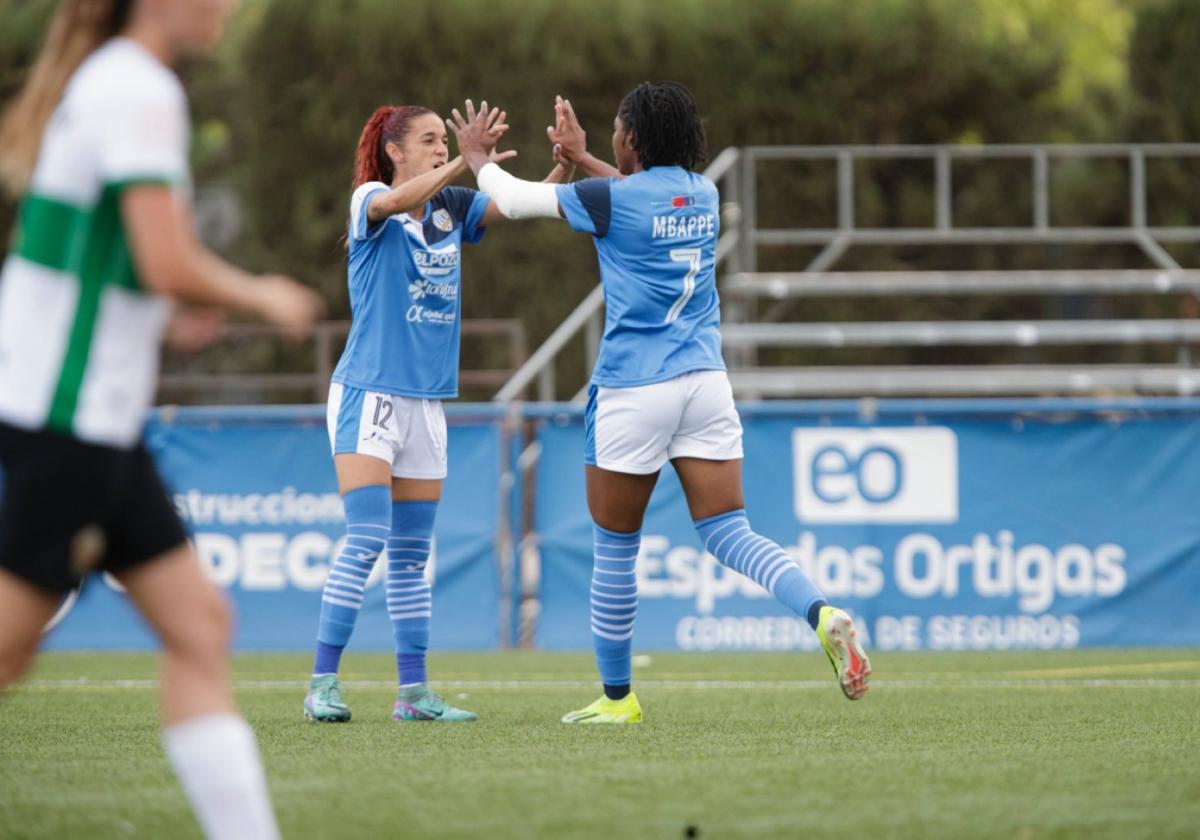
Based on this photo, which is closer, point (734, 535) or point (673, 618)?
point (734, 535)

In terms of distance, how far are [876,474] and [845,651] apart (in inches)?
214

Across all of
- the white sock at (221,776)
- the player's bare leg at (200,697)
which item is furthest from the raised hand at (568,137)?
the white sock at (221,776)

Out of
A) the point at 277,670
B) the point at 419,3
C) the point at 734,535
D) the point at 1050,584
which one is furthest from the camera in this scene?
→ the point at 419,3

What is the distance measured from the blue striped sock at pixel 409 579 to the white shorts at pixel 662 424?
86 centimetres

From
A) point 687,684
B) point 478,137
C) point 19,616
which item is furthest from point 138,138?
point 687,684

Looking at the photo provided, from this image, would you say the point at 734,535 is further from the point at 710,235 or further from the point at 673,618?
the point at 673,618

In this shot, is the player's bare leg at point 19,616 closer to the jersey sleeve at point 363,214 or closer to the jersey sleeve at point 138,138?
the jersey sleeve at point 138,138

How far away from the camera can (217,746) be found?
3559mm

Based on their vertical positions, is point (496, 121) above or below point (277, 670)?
above

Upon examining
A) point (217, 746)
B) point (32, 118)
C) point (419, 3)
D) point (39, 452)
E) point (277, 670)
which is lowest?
point (277, 670)

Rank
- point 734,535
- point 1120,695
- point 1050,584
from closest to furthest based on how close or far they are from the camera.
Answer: point 734,535 < point 1120,695 < point 1050,584

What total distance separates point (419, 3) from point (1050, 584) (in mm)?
9325

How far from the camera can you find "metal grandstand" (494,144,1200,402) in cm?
1493

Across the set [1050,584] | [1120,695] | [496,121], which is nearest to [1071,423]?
[1050,584]
